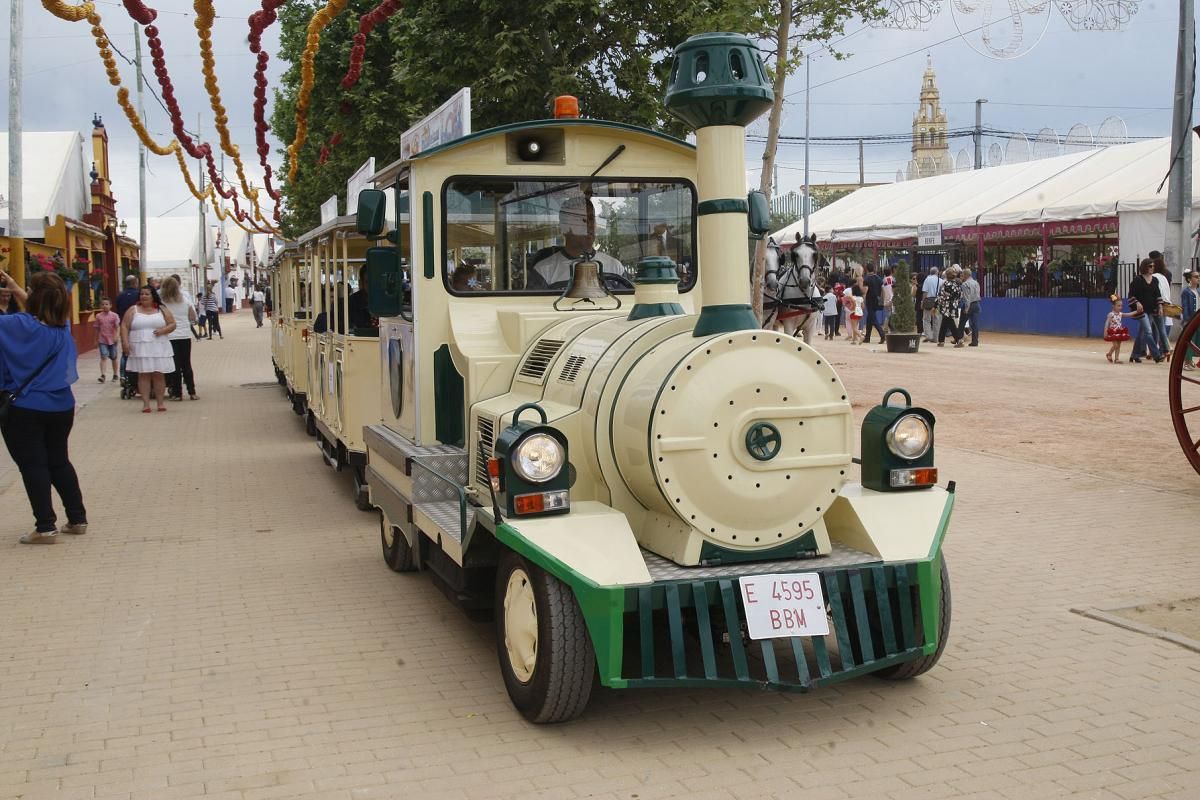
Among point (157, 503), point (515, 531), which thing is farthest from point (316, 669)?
point (157, 503)

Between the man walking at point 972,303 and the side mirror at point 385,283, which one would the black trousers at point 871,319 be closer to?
the man walking at point 972,303

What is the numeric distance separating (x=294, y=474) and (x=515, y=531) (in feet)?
23.8

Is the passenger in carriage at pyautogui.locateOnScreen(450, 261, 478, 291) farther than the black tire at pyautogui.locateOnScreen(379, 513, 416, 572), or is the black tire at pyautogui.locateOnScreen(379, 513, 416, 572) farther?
the black tire at pyautogui.locateOnScreen(379, 513, 416, 572)

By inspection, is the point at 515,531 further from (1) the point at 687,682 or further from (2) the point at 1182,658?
(2) the point at 1182,658

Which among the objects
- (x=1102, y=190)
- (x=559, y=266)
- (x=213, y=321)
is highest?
(x=1102, y=190)

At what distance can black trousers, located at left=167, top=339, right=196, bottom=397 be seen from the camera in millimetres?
17281

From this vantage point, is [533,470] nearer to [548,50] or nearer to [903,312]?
[548,50]

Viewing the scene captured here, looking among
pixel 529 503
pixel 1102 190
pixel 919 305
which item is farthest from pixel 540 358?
pixel 919 305

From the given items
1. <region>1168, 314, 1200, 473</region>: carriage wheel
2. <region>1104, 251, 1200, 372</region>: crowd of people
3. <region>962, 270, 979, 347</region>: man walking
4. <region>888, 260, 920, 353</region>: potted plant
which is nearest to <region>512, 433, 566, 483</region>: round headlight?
<region>1168, 314, 1200, 473</region>: carriage wheel

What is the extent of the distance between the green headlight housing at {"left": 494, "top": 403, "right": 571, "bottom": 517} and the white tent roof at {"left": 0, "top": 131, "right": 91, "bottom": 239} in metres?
24.6

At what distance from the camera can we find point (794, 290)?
14.1 m

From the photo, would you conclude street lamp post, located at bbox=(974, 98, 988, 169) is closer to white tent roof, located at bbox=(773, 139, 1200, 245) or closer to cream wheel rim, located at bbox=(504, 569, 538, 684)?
white tent roof, located at bbox=(773, 139, 1200, 245)

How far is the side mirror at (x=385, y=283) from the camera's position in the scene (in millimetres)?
6430

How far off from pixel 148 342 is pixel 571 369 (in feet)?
38.7
